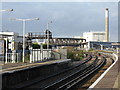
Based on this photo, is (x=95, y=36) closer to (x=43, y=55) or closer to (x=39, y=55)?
(x=43, y=55)

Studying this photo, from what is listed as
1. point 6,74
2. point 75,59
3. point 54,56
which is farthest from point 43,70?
→ point 75,59

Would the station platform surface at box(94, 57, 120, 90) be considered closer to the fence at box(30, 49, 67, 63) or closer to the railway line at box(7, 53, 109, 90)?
the railway line at box(7, 53, 109, 90)

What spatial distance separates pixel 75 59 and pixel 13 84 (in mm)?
33092

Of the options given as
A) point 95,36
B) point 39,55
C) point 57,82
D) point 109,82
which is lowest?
point 57,82

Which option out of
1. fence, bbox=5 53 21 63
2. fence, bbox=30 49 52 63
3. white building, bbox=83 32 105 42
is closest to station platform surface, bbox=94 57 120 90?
Result: fence, bbox=5 53 21 63

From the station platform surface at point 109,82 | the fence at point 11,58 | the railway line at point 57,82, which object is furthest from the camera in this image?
the fence at point 11,58

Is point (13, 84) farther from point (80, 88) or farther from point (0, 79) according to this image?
point (80, 88)

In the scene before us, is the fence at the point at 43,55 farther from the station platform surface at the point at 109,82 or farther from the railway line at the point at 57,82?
the station platform surface at the point at 109,82

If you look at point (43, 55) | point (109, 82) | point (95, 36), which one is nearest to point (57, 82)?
point (109, 82)

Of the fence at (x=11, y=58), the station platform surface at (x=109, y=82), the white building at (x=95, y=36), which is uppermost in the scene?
the white building at (x=95, y=36)

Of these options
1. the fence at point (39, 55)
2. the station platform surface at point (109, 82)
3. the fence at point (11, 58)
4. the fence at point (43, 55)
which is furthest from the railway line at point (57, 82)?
the fence at point (43, 55)

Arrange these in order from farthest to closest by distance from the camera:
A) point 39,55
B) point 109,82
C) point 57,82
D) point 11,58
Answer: point 39,55 → point 11,58 → point 57,82 → point 109,82

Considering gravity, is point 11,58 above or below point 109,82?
above

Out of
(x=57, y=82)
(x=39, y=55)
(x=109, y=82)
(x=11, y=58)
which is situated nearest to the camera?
(x=109, y=82)
